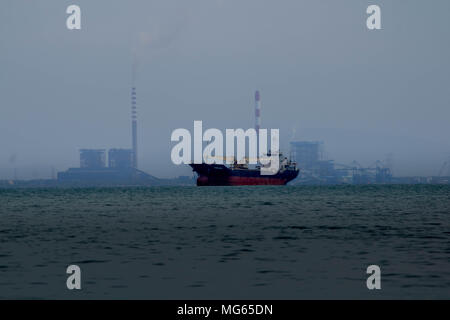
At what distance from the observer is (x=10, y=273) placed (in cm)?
2544

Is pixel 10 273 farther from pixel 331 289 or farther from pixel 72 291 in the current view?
pixel 331 289

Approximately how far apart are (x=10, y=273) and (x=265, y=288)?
940cm

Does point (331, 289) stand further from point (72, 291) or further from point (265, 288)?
point (72, 291)
